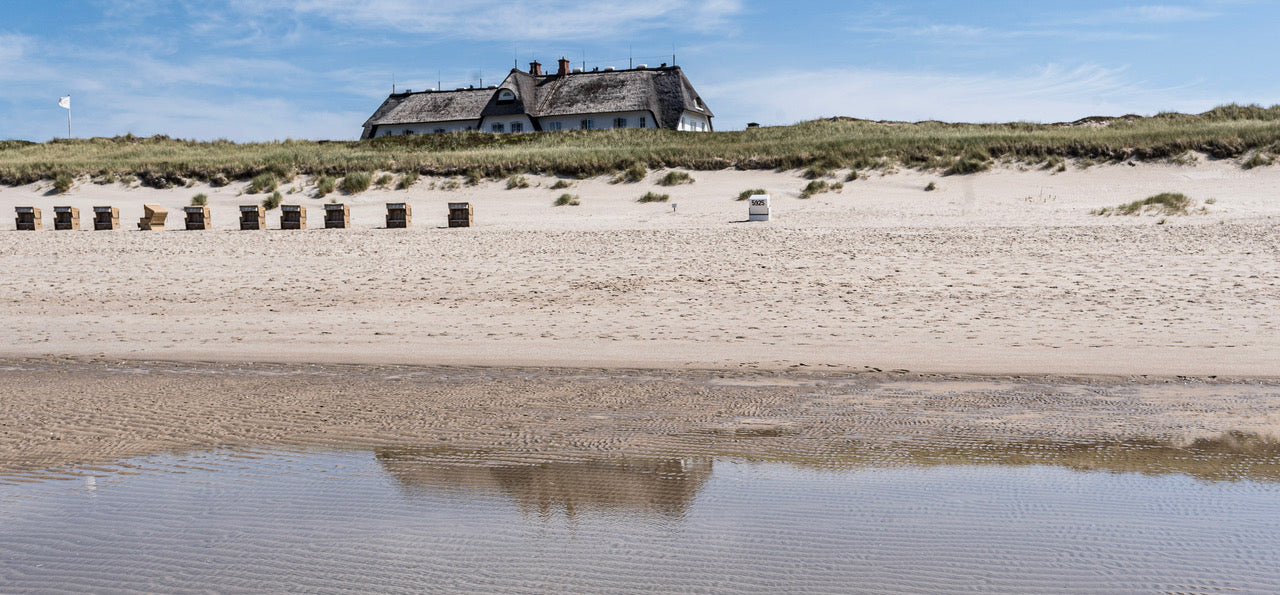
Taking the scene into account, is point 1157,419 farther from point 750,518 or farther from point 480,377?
point 480,377

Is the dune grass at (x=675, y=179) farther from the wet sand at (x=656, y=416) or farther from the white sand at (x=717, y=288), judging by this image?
the wet sand at (x=656, y=416)

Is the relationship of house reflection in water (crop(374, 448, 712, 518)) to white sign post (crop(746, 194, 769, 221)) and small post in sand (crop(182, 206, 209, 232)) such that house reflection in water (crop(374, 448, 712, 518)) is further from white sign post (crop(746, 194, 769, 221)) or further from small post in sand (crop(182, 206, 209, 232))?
small post in sand (crop(182, 206, 209, 232))

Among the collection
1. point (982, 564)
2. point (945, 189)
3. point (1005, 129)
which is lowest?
point (982, 564)

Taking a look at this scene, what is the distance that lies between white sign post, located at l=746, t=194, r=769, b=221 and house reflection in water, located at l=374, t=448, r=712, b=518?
12.8m

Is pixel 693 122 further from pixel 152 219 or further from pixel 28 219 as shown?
pixel 28 219

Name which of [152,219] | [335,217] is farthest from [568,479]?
[152,219]

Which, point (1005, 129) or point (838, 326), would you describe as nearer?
point (838, 326)

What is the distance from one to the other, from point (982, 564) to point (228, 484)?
3533 mm

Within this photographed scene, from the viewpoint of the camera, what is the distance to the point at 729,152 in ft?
81.0

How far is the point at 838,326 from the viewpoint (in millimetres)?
9328

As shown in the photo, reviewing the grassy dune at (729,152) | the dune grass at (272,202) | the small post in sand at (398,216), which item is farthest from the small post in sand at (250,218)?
the grassy dune at (729,152)

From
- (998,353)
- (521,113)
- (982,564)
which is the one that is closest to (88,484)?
(982,564)

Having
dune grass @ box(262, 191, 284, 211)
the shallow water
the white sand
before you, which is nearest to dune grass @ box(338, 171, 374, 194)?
dune grass @ box(262, 191, 284, 211)

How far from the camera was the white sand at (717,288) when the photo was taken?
8531 millimetres
